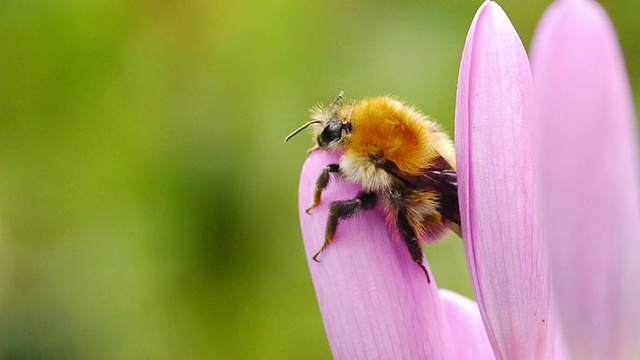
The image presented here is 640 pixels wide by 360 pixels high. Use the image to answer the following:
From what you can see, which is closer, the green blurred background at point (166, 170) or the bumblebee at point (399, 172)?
the bumblebee at point (399, 172)

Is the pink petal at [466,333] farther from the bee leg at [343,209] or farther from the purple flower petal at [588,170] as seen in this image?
the purple flower petal at [588,170]

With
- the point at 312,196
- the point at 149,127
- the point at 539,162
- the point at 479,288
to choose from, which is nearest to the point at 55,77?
the point at 149,127

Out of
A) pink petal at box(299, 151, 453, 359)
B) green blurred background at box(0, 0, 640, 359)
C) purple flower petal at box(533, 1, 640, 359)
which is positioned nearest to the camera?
purple flower petal at box(533, 1, 640, 359)

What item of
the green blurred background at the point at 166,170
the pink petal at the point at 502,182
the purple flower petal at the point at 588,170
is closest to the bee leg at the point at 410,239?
the pink petal at the point at 502,182

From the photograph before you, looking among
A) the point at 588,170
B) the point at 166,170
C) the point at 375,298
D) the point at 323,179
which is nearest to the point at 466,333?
the point at 375,298

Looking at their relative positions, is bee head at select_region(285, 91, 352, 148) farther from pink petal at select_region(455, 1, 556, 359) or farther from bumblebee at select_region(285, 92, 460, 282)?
pink petal at select_region(455, 1, 556, 359)

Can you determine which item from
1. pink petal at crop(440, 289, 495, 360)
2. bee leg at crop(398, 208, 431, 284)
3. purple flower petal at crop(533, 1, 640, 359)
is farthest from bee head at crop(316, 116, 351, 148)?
purple flower petal at crop(533, 1, 640, 359)
